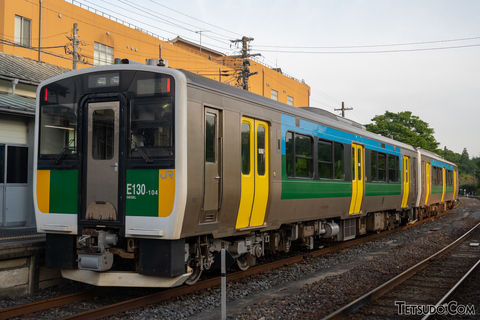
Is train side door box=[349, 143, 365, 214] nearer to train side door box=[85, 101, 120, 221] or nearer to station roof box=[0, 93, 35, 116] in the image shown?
train side door box=[85, 101, 120, 221]

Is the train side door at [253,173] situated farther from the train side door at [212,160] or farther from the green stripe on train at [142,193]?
the green stripe on train at [142,193]

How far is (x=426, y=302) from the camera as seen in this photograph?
299 inches

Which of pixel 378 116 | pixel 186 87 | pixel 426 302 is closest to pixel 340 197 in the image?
pixel 426 302

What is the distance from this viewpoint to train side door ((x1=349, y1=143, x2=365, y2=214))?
510 inches

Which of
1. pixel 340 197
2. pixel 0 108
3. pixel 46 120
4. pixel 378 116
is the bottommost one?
pixel 340 197

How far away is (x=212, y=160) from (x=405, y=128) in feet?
178

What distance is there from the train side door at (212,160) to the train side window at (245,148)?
71cm

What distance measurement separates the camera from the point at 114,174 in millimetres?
6965

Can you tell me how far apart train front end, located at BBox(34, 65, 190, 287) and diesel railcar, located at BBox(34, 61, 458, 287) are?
0.01m

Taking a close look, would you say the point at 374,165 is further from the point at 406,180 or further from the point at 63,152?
the point at 63,152

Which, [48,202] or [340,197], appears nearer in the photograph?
[48,202]

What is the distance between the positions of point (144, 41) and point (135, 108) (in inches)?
949

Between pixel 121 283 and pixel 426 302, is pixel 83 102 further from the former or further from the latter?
pixel 426 302

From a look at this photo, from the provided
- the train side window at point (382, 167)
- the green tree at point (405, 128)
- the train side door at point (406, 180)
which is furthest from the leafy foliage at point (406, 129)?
the train side window at point (382, 167)
